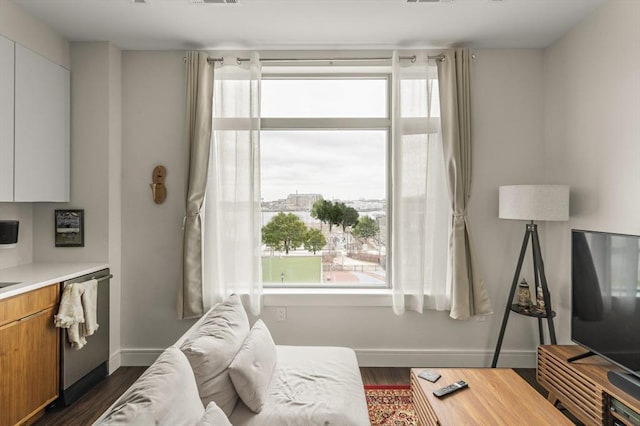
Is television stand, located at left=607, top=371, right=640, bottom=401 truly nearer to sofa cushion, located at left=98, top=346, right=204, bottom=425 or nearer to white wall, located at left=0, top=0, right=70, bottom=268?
sofa cushion, located at left=98, top=346, right=204, bottom=425

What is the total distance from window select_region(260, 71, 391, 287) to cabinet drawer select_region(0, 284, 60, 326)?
159 cm

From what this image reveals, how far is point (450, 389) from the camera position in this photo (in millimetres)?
1958

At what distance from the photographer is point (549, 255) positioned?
3.14 metres

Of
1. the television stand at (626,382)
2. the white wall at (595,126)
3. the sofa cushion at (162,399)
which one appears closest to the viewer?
the sofa cushion at (162,399)

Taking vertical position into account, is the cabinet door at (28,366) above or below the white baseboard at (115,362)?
above

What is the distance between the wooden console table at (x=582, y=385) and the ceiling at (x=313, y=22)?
7.63ft

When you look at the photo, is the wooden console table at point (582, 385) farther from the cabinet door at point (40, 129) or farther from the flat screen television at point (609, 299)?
the cabinet door at point (40, 129)

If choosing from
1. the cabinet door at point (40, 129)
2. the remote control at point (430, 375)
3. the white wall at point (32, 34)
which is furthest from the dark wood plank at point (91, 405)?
the white wall at point (32, 34)

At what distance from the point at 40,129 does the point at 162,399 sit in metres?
2.51

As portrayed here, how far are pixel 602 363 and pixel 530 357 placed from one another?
42.2 inches

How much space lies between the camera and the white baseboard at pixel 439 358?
3215 mm

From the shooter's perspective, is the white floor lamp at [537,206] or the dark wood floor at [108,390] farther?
the white floor lamp at [537,206]

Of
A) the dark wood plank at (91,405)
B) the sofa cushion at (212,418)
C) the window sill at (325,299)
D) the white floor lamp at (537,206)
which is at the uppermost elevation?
the white floor lamp at (537,206)

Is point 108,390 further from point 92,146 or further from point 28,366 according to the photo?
point 92,146
